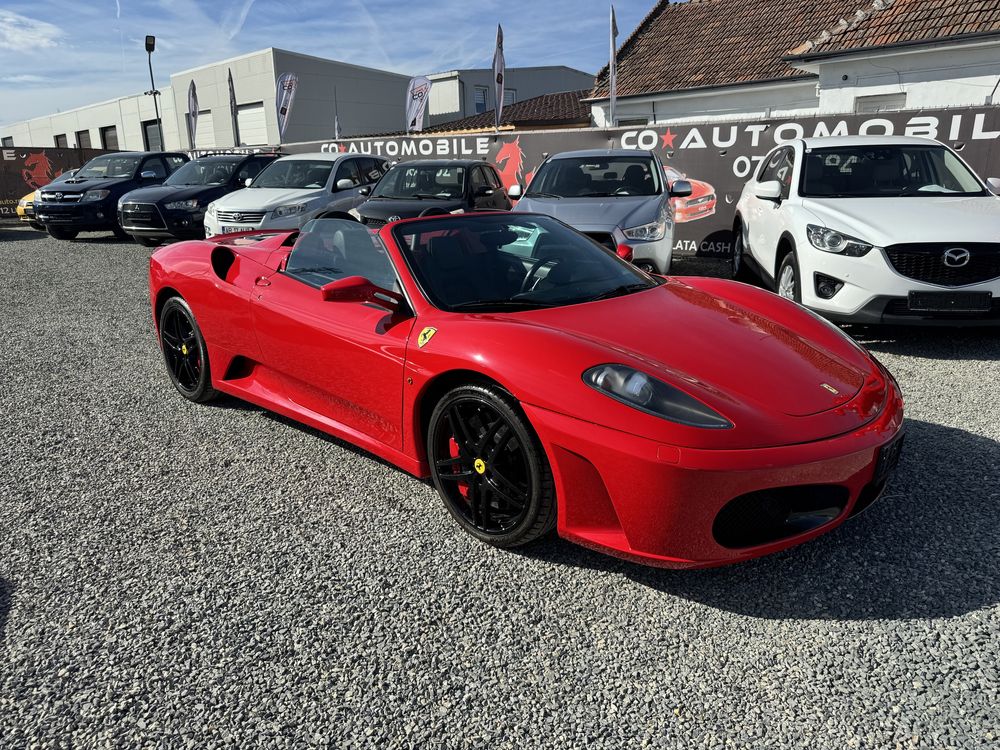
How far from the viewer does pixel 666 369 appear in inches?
100

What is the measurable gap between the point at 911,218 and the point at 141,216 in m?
11.7

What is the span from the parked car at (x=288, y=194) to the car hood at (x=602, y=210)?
4.32 meters

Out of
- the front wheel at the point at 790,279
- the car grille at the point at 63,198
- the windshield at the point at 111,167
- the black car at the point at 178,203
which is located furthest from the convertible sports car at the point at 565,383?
the windshield at the point at 111,167

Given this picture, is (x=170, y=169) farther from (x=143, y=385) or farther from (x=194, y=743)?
(x=194, y=743)

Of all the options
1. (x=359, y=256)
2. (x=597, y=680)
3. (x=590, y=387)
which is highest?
(x=359, y=256)

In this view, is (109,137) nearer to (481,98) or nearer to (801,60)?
(481,98)

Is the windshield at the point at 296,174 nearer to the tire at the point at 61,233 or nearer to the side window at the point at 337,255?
the tire at the point at 61,233

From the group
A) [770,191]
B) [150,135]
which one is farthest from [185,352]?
[150,135]

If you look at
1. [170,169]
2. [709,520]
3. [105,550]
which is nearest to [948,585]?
[709,520]

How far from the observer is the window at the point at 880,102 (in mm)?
15111

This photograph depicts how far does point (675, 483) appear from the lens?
223 centimetres

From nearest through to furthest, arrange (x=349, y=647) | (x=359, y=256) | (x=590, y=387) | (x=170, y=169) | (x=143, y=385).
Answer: (x=349, y=647)
(x=590, y=387)
(x=359, y=256)
(x=143, y=385)
(x=170, y=169)

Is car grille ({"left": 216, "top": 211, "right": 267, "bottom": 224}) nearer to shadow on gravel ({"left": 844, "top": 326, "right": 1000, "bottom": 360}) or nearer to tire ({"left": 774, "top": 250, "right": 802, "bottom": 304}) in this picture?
tire ({"left": 774, "top": 250, "right": 802, "bottom": 304})

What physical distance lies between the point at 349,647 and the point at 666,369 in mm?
1422
